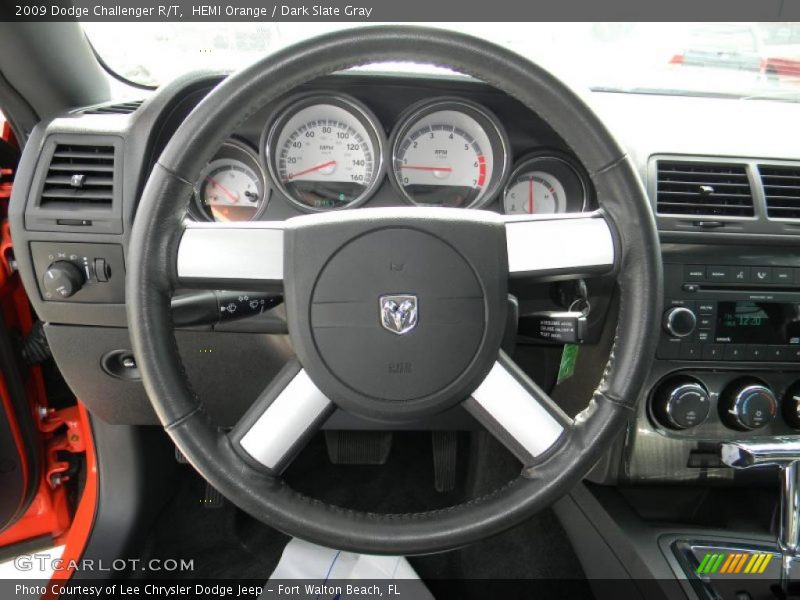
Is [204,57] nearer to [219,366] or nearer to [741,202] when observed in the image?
[219,366]

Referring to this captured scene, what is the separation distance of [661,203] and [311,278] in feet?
2.72

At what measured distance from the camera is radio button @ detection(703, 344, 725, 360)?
1.33 meters

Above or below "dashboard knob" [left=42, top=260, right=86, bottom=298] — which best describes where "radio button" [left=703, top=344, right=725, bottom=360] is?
below

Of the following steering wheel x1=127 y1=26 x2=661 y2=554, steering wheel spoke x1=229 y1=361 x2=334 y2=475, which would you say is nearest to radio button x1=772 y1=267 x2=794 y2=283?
steering wheel x1=127 y1=26 x2=661 y2=554

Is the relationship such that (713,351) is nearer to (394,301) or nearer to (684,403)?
(684,403)

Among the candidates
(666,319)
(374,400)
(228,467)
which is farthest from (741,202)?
(228,467)

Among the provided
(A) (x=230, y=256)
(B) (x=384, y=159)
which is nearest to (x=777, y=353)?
(B) (x=384, y=159)

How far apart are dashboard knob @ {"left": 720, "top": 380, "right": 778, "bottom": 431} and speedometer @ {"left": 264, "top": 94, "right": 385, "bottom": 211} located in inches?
35.2

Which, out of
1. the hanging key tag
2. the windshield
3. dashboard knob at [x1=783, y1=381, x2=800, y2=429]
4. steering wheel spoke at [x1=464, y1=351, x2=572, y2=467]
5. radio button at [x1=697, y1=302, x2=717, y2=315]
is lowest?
dashboard knob at [x1=783, y1=381, x2=800, y2=429]

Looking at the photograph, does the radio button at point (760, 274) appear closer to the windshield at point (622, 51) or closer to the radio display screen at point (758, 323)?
the radio display screen at point (758, 323)

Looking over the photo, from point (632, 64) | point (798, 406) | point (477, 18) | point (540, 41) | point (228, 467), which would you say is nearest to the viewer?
point (228, 467)

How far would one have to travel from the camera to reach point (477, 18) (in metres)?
1.26

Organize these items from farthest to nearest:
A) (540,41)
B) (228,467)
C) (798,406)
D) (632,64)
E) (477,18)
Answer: (632,64), (540,41), (798,406), (477,18), (228,467)

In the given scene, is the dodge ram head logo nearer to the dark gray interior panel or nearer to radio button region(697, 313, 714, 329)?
the dark gray interior panel
